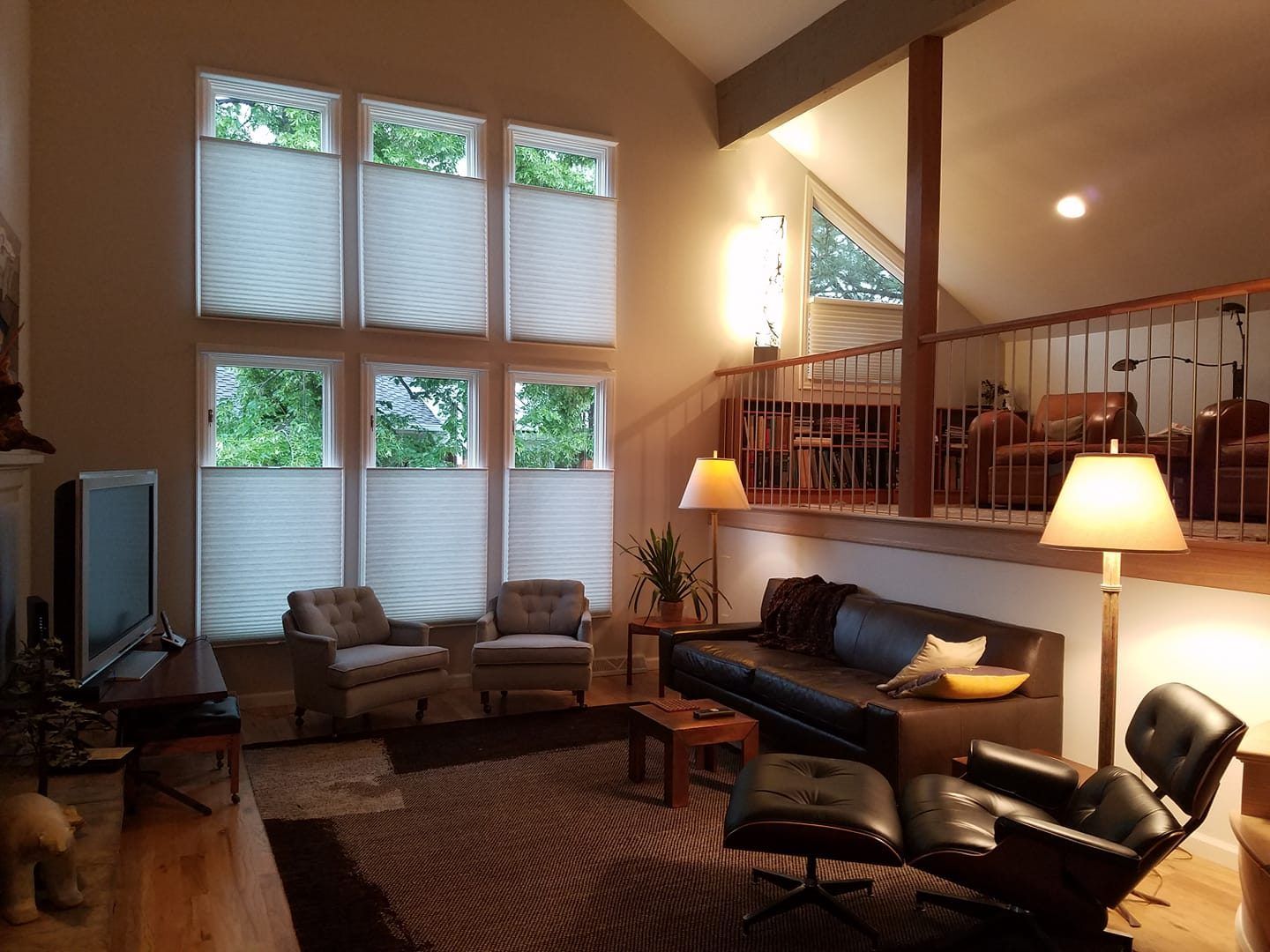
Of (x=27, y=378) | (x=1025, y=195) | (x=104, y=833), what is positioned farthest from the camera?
(x=1025, y=195)

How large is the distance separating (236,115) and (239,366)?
A: 1571mm

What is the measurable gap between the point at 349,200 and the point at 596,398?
217 cm

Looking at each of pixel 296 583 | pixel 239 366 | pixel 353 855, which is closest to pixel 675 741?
pixel 353 855

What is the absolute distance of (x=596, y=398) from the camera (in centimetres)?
699

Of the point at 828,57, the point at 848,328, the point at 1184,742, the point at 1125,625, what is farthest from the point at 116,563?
the point at 848,328

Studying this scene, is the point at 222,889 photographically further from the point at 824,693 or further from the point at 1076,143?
the point at 1076,143

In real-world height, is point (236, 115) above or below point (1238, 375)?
above

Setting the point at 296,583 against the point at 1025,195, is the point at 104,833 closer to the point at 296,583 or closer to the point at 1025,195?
the point at 296,583

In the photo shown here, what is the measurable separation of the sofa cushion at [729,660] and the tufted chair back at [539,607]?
0.81 metres

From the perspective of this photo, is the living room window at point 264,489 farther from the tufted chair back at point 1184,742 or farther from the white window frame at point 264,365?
the tufted chair back at point 1184,742

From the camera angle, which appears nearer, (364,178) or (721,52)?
(364,178)

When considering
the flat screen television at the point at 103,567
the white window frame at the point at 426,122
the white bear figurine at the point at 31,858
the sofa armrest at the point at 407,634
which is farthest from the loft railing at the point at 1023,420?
the white bear figurine at the point at 31,858

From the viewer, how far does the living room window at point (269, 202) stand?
570cm

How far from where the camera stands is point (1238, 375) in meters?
6.55
